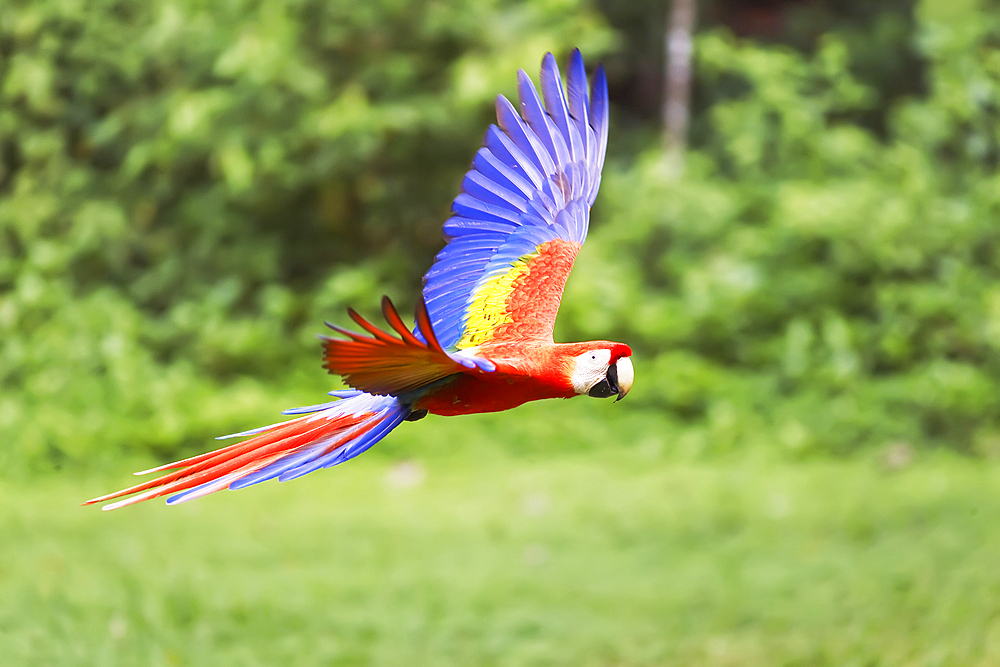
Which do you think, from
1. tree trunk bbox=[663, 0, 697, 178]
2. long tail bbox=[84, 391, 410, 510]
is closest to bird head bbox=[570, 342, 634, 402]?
long tail bbox=[84, 391, 410, 510]

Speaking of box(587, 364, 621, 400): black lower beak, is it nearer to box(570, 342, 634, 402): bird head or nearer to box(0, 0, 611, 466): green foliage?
box(570, 342, 634, 402): bird head

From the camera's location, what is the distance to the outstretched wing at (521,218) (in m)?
1.51

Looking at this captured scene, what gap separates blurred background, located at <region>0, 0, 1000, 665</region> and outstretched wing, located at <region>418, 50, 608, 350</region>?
1459mm

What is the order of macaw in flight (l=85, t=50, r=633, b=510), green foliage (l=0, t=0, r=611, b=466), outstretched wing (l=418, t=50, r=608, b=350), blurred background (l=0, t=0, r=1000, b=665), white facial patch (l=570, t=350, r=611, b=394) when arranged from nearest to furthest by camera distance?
macaw in flight (l=85, t=50, r=633, b=510)
white facial patch (l=570, t=350, r=611, b=394)
outstretched wing (l=418, t=50, r=608, b=350)
blurred background (l=0, t=0, r=1000, b=665)
green foliage (l=0, t=0, r=611, b=466)

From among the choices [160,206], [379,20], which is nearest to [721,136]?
[379,20]

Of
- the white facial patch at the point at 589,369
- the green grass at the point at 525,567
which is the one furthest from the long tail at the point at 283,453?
the green grass at the point at 525,567

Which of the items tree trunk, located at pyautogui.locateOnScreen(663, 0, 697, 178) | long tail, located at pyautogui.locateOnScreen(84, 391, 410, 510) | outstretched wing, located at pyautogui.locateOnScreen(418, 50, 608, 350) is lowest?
long tail, located at pyautogui.locateOnScreen(84, 391, 410, 510)

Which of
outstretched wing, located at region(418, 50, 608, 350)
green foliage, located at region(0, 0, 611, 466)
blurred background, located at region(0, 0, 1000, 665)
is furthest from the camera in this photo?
green foliage, located at region(0, 0, 611, 466)

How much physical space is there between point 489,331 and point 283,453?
16.1 inches

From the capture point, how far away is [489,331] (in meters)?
1.51

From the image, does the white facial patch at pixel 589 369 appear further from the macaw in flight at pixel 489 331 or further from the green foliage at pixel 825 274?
the green foliage at pixel 825 274

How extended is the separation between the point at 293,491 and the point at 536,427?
2.87 feet

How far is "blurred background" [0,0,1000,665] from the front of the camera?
3.17m

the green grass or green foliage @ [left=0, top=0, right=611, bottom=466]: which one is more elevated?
green foliage @ [left=0, top=0, right=611, bottom=466]
